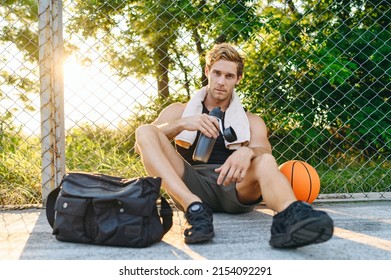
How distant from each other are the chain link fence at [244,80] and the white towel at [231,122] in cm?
78

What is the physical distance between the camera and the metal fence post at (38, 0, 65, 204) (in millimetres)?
3250

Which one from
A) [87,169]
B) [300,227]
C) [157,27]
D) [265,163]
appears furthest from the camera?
[157,27]

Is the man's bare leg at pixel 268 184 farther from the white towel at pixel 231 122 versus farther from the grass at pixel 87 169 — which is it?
the grass at pixel 87 169

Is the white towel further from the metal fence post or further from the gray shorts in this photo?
the metal fence post

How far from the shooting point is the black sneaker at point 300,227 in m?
2.01

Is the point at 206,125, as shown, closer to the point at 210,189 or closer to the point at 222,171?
the point at 222,171

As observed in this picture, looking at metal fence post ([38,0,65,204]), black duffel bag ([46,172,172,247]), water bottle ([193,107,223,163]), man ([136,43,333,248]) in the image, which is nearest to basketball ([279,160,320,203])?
man ([136,43,333,248])

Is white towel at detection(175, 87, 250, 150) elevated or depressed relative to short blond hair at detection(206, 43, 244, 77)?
depressed

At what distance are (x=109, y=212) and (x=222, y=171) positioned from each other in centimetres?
61

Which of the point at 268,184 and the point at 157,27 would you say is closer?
the point at 268,184

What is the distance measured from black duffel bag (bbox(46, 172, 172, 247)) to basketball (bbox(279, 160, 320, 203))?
39.6 inches

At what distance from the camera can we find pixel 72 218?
2.33 m

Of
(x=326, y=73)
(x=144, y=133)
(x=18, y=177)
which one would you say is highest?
(x=326, y=73)

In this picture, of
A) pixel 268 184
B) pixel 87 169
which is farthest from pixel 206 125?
pixel 87 169
